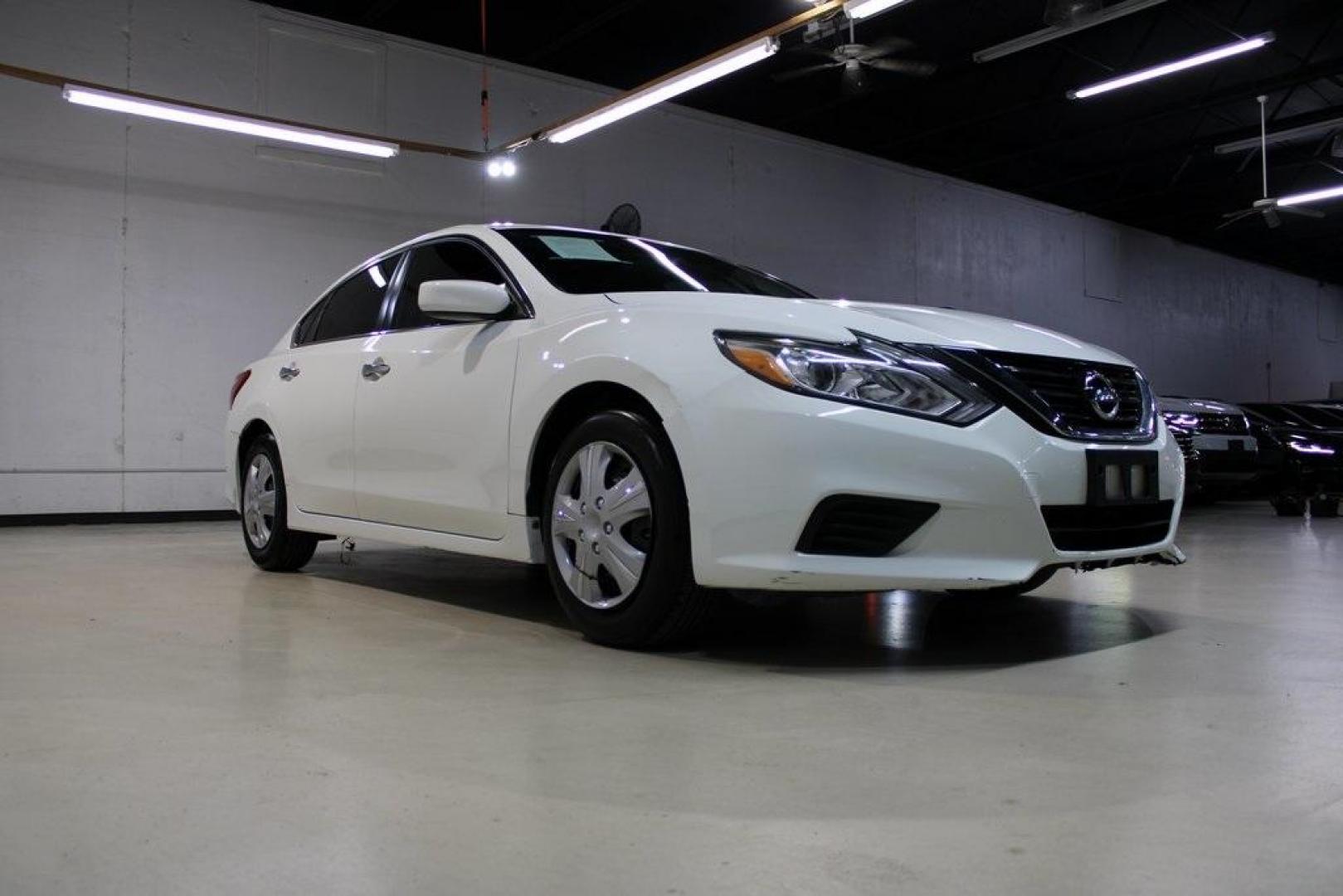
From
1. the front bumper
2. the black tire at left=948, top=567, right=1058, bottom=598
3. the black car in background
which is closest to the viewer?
the front bumper

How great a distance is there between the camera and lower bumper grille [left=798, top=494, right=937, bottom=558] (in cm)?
254

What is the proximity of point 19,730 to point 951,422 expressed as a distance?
2113 mm

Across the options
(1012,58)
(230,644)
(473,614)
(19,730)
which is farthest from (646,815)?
(1012,58)

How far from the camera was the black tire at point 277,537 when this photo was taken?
15.1ft

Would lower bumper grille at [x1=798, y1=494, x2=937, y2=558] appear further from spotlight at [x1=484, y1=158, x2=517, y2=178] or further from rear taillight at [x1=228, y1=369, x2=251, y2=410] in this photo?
spotlight at [x1=484, y1=158, x2=517, y2=178]

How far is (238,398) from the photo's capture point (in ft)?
16.5

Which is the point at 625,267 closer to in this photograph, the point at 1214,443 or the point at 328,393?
the point at 328,393

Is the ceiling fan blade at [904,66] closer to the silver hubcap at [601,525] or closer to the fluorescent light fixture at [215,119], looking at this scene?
the fluorescent light fixture at [215,119]

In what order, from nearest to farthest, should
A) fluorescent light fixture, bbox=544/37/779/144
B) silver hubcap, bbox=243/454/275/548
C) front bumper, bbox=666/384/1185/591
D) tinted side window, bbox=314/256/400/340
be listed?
1. front bumper, bbox=666/384/1185/591
2. tinted side window, bbox=314/256/400/340
3. silver hubcap, bbox=243/454/275/548
4. fluorescent light fixture, bbox=544/37/779/144

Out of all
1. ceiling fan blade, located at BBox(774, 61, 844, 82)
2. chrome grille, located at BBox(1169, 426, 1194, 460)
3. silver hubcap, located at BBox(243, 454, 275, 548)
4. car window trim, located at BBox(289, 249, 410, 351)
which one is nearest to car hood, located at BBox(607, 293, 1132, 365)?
car window trim, located at BBox(289, 249, 410, 351)

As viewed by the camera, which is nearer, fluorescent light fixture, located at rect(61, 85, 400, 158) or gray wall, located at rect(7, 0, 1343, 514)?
fluorescent light fixture, located at rect(61, 85, 400, 158)

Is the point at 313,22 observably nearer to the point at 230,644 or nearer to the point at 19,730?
the point at 230,644

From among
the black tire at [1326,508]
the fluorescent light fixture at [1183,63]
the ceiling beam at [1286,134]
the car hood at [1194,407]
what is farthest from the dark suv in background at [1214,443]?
the ceiling beam at [1286,134]

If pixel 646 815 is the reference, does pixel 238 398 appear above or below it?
above
